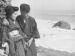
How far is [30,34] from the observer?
Result: 4.48 meters

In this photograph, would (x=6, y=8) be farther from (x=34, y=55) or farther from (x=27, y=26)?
(x=34, y=55)

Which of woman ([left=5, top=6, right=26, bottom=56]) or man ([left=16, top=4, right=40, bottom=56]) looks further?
man ([left=16, top=4, right=40, bottom=56])

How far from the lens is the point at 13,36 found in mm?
4043

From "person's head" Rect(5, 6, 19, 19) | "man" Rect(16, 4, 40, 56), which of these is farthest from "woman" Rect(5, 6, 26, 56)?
"man" Rect(16, 4, 40, 56)

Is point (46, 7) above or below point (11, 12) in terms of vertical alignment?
below

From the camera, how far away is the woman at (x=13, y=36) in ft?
13.1

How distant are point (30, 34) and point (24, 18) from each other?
0.28 meters

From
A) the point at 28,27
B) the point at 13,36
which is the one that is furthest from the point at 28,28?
the point at 13,36

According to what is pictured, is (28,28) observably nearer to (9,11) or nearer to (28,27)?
(28,27)

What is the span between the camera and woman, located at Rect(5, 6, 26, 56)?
13.1 feet

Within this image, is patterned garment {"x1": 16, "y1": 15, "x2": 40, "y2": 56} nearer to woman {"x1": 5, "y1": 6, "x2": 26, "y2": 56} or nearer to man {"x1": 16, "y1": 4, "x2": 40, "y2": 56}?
man {"x1": 16, "y1": 4, "x2": 40, "y2": 56}

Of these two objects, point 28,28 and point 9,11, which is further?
point 28,28

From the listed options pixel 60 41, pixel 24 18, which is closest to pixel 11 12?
pixel 24 18

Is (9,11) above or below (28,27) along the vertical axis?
above
